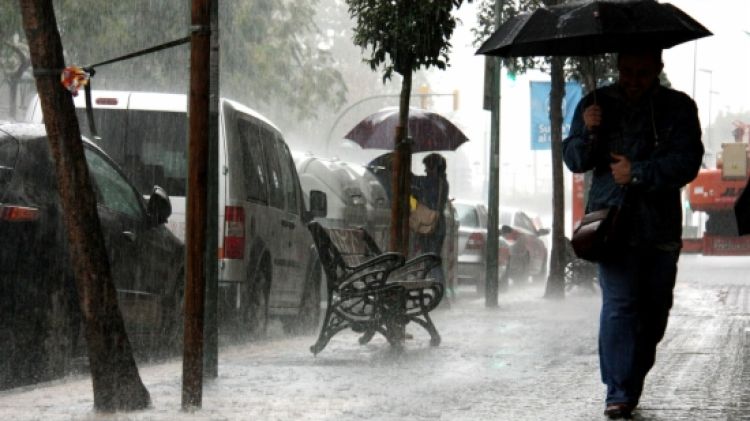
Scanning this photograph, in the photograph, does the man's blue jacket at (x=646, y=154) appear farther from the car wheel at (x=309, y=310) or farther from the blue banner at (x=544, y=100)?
the blue banner at (x=544, y=100)

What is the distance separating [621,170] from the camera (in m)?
7.36

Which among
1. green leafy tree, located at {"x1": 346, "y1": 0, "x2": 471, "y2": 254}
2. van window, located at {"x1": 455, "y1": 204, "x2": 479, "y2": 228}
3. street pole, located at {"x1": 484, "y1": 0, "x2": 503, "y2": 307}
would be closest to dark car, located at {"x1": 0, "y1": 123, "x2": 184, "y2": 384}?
green leafy tree, located at {"x1": 346, "y1": 0, "x2": 471, "y2": 254}

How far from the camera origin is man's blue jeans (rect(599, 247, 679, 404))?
24.1 ft

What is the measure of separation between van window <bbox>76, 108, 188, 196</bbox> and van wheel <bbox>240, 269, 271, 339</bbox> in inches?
37.5

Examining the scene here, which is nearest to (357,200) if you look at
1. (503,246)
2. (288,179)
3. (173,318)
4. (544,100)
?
(288,179)

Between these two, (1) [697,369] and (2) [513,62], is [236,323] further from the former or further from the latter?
(2) [513,62]

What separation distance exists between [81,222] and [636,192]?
257 cm

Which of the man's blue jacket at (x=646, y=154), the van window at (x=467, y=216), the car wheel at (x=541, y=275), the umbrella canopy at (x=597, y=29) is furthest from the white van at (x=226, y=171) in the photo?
the car wheel at (x=541, y=275)

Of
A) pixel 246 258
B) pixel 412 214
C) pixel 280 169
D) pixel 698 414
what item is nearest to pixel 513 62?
pixel 412 214

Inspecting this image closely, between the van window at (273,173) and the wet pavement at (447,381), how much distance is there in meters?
1.23

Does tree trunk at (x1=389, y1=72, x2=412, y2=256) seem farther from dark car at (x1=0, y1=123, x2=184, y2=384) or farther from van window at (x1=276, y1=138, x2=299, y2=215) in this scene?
dark car at (x1=0, y1=123, x2=184, y2=384)

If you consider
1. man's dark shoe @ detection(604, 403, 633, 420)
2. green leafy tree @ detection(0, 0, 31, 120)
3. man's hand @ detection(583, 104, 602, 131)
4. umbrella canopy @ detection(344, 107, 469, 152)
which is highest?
green leafy tree @ detection(0, 0, 31, 120)

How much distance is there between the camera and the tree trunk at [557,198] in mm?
22547

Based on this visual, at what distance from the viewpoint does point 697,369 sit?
9922 millimetres
